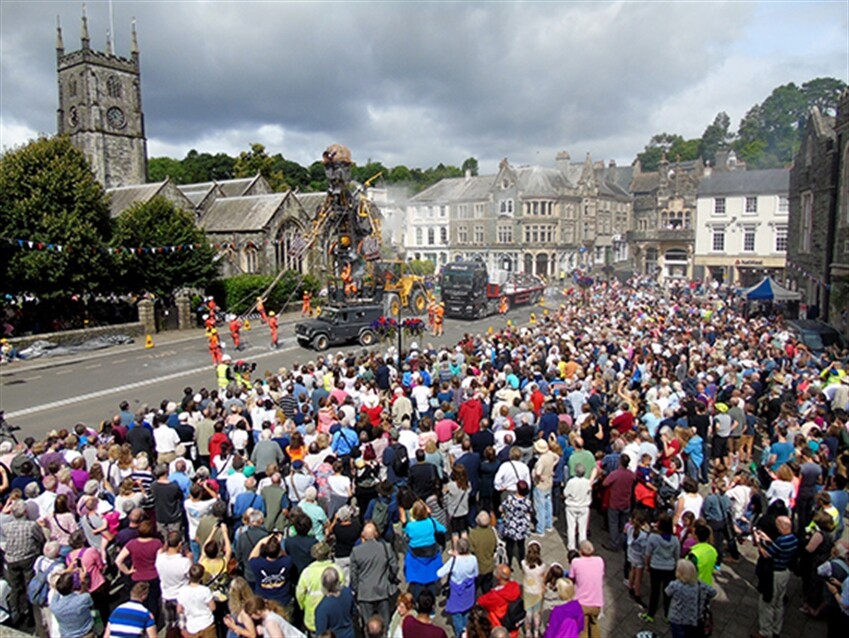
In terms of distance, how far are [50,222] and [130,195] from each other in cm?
1965

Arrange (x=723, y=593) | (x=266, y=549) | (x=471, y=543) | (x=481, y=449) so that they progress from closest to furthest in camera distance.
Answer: (x=266, y=549), (x=471, y=543), (x=723, y=593), (x=481, y=449)

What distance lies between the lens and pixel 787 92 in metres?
116

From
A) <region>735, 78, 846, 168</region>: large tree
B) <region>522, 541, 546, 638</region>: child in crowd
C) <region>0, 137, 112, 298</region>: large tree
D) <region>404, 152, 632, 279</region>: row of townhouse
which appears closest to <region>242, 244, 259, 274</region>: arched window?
<region>0, 137, 112, 298</region>: large tree

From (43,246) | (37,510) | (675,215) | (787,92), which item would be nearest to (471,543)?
(37,510)

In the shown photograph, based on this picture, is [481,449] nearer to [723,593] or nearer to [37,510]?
[723,593]

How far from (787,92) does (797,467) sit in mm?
133543

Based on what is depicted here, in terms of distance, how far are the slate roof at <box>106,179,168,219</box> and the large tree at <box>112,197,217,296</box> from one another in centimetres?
1047

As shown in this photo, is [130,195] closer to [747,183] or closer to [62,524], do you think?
[62,524]

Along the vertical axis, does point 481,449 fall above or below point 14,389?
above

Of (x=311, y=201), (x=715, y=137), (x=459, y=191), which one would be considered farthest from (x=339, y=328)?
(x=715, y=137)

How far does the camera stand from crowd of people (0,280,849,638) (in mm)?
5902

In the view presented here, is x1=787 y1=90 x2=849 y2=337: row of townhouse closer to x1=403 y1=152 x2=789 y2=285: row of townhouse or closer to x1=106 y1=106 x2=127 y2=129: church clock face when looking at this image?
x1=403 y1=152 x2=789 y2=285: row of townhouse

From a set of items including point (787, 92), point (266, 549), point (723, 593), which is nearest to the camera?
point (266, 549)

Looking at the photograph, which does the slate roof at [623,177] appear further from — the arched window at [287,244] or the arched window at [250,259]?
the arched window at [250,259]
